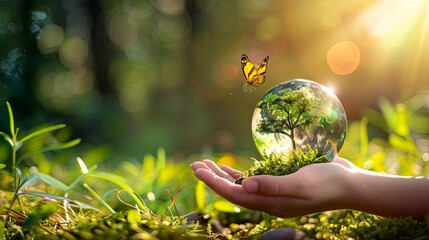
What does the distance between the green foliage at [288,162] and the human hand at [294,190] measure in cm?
16

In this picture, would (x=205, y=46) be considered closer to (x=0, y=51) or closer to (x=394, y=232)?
(x=0, y=51)

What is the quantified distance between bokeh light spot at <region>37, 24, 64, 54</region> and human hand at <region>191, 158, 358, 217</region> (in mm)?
6727

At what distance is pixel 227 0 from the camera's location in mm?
9273

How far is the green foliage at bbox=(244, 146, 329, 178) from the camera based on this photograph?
226 centimetres

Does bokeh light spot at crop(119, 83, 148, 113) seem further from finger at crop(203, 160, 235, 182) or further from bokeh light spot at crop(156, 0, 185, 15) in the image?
finger at crop(203, 160, 235, 182)

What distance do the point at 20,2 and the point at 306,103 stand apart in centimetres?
639

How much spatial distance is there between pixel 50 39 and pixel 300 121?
7197mm

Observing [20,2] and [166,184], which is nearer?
[166,184]

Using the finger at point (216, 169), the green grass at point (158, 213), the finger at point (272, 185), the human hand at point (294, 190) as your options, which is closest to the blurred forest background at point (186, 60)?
the green grass at point (158, 213)

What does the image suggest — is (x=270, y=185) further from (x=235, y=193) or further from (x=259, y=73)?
(x=259, y=73)

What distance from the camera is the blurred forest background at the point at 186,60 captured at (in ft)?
26.0

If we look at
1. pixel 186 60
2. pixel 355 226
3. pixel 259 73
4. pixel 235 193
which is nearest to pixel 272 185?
pixel 235 193

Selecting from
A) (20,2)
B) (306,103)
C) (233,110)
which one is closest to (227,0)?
(233,110)

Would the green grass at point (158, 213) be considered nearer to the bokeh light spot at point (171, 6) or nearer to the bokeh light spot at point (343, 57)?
the bokeh light spot at point (343, 57)
